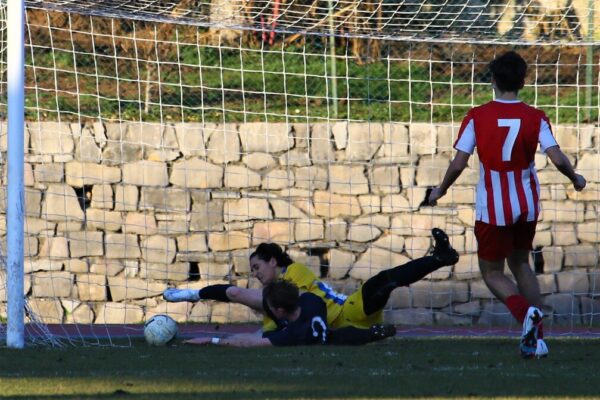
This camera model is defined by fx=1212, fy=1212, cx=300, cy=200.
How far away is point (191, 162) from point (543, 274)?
346 centimetres

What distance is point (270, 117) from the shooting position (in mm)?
11945

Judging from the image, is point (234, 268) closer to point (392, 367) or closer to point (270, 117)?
point (270, 117)

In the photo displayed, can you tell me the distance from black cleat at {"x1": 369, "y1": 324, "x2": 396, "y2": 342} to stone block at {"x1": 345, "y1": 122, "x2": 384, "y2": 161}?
4.21 meters

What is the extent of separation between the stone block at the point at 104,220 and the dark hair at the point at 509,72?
539cm

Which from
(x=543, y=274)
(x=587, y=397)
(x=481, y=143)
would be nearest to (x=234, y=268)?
(x=543, y=274)

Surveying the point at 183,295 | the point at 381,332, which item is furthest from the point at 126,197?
the point at 381,332

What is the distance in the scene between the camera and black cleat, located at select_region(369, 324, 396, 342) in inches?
289

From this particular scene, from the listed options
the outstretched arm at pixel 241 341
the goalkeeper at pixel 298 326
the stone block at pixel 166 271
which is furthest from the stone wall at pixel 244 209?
the goalkeeper at pixel 298 326

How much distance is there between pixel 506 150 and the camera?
22.5 ft

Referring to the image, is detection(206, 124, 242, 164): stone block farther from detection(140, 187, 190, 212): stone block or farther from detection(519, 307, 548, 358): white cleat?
detection(519, 307, 548, 358): white cleat

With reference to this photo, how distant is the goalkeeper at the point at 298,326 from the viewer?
727 cm

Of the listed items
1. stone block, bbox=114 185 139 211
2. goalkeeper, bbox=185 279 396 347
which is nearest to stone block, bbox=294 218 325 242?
stone block, bbox=114 185 139 211

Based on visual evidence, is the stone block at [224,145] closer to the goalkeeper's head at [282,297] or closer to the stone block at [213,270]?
the stone block at [213,270]

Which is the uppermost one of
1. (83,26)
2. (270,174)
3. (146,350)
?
(83,26)
